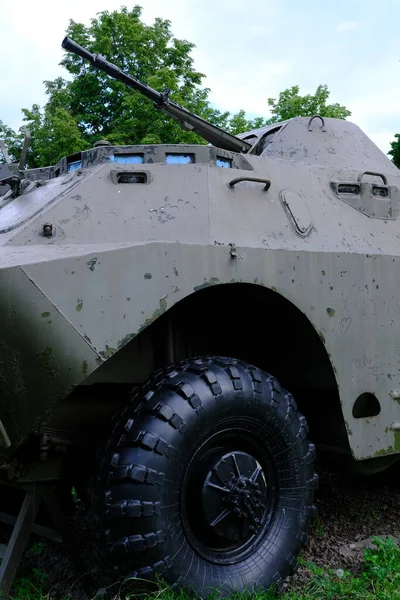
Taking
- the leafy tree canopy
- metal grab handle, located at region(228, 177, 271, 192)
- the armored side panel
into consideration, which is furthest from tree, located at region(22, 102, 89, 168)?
metal grab handle, located at region(228, 177, 271, 192)

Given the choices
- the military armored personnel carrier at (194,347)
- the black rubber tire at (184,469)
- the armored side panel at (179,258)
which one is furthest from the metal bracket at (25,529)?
the armored side panel at (179,258)

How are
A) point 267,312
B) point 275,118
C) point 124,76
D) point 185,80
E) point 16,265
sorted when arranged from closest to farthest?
point 16,265 → point 267,312 → point 124,76 → point 185,80 → point 275,118

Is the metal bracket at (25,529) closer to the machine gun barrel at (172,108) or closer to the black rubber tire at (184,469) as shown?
the black rubber tire at (184,469)

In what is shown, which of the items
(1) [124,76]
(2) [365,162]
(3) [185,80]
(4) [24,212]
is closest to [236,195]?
(4) [24,212]

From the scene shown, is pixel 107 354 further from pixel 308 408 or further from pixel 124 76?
pixel 124 76

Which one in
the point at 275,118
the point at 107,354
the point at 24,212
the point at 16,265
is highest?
the point at 275,118

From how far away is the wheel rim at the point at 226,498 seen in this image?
123 inches

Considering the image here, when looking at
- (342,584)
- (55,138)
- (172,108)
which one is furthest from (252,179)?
(55,138)

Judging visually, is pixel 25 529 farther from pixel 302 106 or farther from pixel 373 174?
pixel 302 106

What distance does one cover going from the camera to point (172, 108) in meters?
6.12

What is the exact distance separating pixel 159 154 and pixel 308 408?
1.71 meters

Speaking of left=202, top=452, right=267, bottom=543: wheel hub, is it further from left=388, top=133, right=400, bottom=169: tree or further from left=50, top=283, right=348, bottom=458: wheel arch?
left=388, top=133, right=400, bottom=169: tree

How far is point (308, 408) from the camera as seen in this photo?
168 inches

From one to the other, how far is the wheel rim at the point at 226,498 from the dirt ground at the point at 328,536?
43 cm
